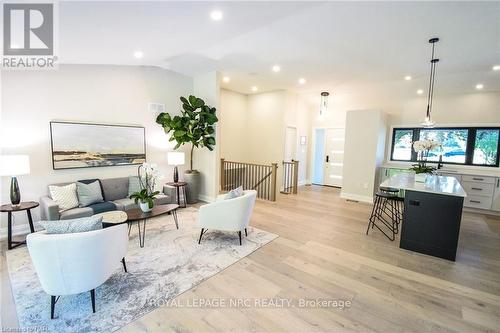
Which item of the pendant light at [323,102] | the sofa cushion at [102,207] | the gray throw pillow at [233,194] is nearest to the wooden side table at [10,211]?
the sofa cushion at [102,207]

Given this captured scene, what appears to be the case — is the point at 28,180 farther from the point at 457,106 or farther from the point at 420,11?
the point at 457,106

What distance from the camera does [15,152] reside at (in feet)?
11.5

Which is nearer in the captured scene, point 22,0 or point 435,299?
point 22,0

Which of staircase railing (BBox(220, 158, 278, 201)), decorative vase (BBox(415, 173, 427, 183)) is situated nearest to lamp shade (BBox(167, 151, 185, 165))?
staircase railing (BBox(220, 158, 278, 201))

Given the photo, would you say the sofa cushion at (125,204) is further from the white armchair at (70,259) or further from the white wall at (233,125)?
the white wall at (233,125)

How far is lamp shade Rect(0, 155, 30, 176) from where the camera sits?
2.99 m

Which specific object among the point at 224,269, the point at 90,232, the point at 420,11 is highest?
the point at 420,11

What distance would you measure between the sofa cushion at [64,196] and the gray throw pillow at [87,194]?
0.07 meters

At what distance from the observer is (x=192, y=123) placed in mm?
5184

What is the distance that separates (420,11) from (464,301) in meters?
3.21

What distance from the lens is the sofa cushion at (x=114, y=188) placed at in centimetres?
434

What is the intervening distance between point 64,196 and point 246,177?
443 cm

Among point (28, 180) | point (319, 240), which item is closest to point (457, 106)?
point (319, 240)

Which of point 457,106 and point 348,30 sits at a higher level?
point 348,30
